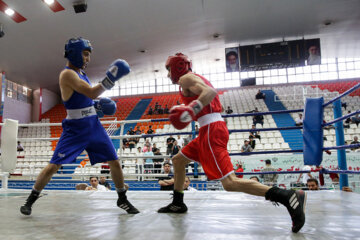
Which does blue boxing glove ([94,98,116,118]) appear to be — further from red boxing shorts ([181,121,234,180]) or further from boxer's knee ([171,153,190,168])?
red boxing shorts ([181,121,234,180])

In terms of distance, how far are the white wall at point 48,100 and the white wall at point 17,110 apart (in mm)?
803

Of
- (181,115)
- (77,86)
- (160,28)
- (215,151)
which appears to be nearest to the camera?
(181,115)

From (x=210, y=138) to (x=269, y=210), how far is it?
77 centimetres

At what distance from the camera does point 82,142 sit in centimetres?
191

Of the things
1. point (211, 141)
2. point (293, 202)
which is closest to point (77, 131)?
point (211, 141)

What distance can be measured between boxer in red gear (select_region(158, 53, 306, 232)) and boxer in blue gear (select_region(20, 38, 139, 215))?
568 millimetres

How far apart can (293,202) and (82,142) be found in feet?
4.62

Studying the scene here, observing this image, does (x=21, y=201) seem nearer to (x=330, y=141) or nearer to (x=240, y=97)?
(x=330, y=141)

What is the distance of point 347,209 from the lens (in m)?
A: 1.84

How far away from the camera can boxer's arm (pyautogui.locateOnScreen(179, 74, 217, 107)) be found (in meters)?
1.37

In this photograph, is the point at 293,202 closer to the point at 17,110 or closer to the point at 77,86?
the point at 77,86

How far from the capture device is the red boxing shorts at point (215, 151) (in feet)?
4.79

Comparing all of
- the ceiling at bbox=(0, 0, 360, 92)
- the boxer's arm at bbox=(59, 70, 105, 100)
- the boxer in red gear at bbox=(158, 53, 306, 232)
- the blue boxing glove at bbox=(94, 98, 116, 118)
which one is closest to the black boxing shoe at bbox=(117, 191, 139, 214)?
the boxer in red gear at bbox=(158, 53, 306, 232)

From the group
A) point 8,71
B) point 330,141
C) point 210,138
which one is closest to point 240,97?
point 330,141
